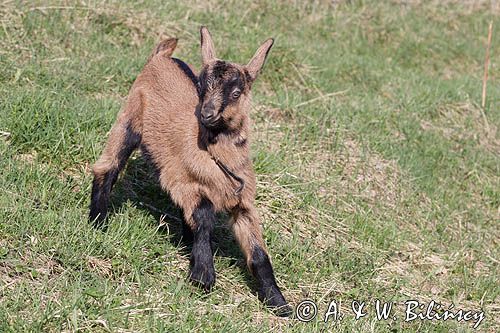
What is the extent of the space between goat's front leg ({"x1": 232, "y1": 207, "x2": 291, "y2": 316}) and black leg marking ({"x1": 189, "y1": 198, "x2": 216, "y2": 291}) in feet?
0.69

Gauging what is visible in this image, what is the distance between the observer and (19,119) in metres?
6.09

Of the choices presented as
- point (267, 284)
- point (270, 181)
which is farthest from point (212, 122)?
point (270, 181)

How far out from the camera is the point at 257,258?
5.18 m

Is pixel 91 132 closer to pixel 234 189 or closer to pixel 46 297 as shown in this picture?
pixel 234 189

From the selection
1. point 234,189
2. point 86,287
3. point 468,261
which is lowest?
point 468,261

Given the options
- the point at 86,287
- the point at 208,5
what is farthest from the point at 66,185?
the point at 208,5

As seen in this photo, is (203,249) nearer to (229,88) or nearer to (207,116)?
(207,116)

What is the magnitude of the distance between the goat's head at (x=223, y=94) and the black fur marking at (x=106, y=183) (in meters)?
0.96

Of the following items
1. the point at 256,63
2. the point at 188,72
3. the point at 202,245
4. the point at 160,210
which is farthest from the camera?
the point at 160,210

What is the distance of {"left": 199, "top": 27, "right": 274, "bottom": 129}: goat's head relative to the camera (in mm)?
4816

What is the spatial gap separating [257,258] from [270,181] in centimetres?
144

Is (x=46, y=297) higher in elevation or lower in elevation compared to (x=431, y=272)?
higher

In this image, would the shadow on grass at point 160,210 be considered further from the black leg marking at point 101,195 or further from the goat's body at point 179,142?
the goat's body at point 179,142

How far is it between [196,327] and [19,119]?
2.48 m
